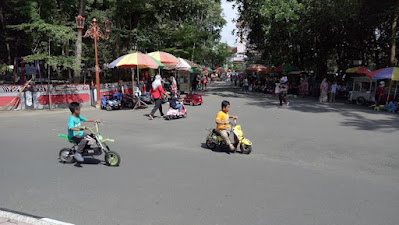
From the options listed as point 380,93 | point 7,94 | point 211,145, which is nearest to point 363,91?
point 380,93

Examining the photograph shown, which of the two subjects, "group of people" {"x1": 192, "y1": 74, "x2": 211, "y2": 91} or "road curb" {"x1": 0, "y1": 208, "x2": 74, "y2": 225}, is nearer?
"road curb" {"x1": 0, "y1": 208, "x2": 74, "y2": 225}

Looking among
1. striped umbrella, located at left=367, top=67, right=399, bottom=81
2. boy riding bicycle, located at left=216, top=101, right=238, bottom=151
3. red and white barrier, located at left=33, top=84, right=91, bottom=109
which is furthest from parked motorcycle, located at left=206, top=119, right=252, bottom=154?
striped umbrella, located at left=367, top=67, right=399, bottom=81

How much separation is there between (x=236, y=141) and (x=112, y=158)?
9.27 feet

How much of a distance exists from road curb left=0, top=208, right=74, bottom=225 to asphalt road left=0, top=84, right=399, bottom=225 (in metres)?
0.13

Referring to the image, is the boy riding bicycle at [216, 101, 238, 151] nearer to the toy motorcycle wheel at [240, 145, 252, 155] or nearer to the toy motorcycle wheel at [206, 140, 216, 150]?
the toy motorcycle wheel at [240, 145, 252, 155]

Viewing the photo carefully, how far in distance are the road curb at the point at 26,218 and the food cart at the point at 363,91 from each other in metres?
18.1

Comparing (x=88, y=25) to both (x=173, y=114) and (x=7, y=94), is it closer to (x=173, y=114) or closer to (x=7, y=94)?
(x=7, y=94)

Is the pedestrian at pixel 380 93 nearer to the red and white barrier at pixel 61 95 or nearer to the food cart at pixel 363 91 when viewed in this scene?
the food cart at pixel 363 91

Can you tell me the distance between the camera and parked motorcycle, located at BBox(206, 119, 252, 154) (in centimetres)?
699

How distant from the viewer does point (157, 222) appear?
151 inches

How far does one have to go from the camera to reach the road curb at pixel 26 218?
3771 millimetres

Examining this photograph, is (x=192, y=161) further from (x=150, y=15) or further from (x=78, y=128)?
(x=150, y=15)

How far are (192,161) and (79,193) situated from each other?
7.95 ft

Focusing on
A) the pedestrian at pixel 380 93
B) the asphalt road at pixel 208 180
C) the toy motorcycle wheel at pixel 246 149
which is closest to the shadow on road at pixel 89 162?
the asphalt road at pixel 208 180
